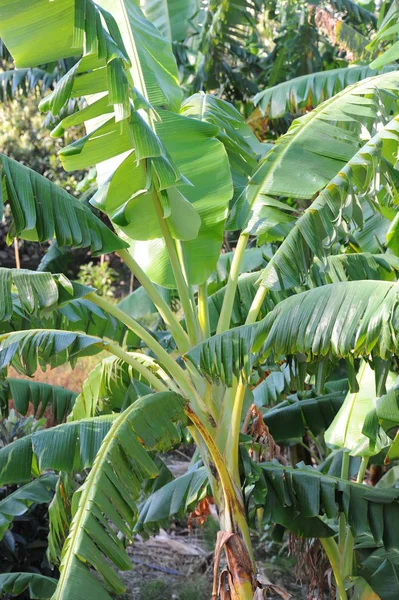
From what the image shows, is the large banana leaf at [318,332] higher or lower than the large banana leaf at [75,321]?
higher

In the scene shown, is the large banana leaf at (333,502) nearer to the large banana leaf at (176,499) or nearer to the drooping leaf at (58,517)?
the large banana leaf at (176,499)

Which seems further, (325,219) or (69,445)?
(69,445)

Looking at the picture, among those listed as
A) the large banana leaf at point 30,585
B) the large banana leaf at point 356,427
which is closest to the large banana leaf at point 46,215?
the large banana leaf at point 356,427

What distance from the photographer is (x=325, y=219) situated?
312 cm

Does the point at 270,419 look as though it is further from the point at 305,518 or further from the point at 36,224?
the point at 36,224

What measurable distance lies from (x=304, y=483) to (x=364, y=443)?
0.48 meters

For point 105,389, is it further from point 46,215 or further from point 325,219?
point 325,219

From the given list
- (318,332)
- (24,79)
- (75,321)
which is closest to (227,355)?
(318,332)

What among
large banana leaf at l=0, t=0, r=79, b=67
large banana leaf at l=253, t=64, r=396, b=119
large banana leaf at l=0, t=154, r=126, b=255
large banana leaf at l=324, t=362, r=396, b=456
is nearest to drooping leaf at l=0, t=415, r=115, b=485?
large banana leaf at l=0, t=154, r=126, b=255

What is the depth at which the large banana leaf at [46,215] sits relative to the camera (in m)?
3.05

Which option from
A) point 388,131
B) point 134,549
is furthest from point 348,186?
point 134,549

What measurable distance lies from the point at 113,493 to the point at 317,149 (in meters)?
2.07

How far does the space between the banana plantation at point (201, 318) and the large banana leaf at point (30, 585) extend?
0.01 m

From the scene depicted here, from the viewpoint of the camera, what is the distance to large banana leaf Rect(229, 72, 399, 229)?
362 cm
